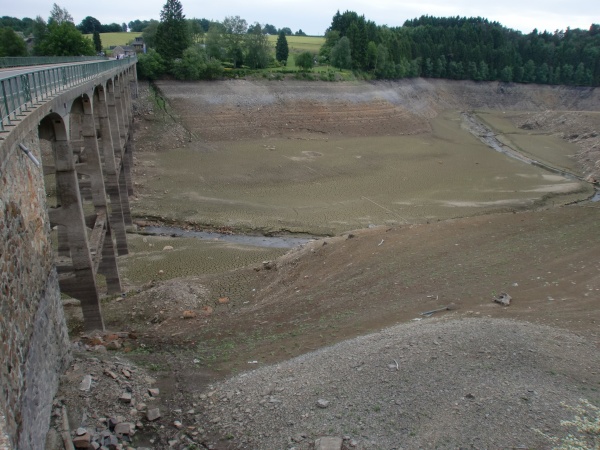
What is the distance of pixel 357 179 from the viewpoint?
42688 mm

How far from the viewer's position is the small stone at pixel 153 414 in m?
11.9

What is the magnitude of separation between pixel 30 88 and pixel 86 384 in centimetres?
847

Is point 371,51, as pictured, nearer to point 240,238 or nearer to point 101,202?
point 240,238

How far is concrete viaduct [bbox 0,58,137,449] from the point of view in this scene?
957 centimetres

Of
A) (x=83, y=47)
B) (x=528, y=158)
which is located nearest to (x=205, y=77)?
(x=83, y=47)

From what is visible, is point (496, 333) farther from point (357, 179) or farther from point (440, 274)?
point (357, 179)

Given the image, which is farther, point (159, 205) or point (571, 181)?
point (571, 181)

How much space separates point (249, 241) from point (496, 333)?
58.6 ft

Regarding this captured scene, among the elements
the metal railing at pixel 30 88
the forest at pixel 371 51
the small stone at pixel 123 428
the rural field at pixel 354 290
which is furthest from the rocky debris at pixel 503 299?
the forest at pixel 371 51

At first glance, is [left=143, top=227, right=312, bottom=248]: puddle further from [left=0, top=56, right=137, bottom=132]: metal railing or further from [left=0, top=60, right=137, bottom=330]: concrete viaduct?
[left=0, top=56, right=137, bottom=132]: metal railing

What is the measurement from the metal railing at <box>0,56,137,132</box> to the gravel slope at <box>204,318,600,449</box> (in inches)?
347

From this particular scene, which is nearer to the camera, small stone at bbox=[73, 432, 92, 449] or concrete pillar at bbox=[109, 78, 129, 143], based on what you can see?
small stone at bbox=[73, 432, 92, 449]

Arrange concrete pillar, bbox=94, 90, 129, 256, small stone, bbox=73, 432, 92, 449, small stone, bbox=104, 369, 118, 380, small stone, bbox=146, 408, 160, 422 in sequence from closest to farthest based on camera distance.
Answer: small stone, bbox=73, 432, 92, 449, small stone, bbox=146, 408, 160, 422, small stone, bbox=104, 369, 118, 380, concrete pillar, bbox=94, 90, 129, 256

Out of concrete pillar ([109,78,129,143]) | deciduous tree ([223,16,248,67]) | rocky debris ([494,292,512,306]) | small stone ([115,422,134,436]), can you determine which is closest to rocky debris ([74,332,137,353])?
small stone ([115,422,134,436])
